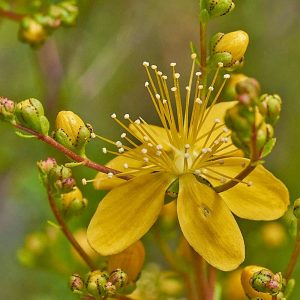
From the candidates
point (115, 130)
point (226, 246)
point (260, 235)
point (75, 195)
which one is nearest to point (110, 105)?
point (115, 130)

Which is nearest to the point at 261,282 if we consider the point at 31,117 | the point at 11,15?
the point at 31,117

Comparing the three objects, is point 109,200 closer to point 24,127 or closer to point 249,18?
point 24,127

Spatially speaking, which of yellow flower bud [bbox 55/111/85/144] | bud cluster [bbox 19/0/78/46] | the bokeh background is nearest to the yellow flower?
yellow flower bud [bbox 55/111/85/144]

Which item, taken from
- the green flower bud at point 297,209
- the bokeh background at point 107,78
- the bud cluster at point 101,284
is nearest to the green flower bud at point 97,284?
the bud cluster at point 101,284

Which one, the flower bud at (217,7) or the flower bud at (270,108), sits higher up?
the flower bud at (217,7)

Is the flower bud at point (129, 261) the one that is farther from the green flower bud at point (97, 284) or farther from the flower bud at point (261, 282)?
the flower bud at point (261, 282)

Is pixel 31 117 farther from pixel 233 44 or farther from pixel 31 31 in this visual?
pixel 31 31
